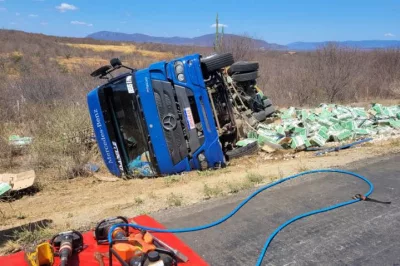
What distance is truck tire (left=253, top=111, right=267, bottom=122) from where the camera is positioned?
10135 mm

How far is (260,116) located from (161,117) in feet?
14.0

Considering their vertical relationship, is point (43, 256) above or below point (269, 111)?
above

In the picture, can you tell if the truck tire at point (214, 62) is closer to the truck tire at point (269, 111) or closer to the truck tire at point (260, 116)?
the truck tire at point (260, 116)

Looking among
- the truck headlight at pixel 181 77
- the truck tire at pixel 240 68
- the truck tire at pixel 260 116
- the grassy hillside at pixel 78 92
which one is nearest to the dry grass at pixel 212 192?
the truck headlight at pixel 181 77

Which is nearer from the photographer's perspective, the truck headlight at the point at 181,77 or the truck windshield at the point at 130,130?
the truck headlight at the point at 181,77

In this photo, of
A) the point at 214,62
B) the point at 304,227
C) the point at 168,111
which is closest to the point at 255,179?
the point at 304,227

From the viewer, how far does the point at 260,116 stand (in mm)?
10312

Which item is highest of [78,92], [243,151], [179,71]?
[179,71]

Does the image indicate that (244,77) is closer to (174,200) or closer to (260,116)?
(260,116)

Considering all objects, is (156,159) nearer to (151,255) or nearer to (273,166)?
(273,166)

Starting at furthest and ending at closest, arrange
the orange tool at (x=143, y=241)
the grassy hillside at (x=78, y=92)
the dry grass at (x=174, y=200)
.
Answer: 1. the grassy hillside at (x=78, y=92)
2. the dry grass at (x=174, y=200)
3. the orange tool at (x=143, y=241)

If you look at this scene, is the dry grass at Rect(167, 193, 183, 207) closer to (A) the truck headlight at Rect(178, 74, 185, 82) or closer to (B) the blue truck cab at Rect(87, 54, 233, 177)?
(B) the blue truck cab at Rect(87, 54, 233, 177)

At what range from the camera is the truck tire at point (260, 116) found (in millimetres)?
10135

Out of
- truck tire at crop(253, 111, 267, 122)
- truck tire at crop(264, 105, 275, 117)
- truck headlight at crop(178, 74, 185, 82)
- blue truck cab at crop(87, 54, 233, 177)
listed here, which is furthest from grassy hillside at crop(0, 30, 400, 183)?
truck tire at crop(264, 105, 275, 117)
